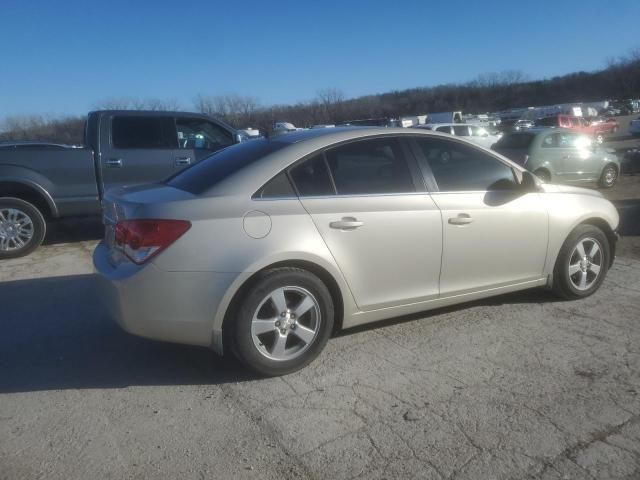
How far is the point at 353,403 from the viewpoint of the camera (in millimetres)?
3271

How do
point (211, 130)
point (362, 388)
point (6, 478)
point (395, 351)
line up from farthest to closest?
point (211, 130)
point (395, 351)
point (362, 388)
point (6, 478)

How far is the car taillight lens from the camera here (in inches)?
130

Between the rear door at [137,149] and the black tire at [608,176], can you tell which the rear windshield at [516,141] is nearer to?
the black tire at [608,176]

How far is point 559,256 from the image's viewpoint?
4812 mm

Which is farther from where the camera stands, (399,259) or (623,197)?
(623,197)

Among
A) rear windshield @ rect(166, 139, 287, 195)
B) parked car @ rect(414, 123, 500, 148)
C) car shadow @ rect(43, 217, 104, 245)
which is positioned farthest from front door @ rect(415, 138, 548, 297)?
parked car @ rect(414, 123, 500, 148)

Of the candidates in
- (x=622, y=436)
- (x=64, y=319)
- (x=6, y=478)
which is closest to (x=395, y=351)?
(x=622, y=436)

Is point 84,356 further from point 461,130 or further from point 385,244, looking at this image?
point 461,130

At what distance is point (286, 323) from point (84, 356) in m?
1.56

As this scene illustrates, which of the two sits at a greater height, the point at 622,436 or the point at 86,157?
the point at 86,157

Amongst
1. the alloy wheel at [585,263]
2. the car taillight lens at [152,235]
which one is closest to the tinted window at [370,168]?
the car taillight lens at [152,235]

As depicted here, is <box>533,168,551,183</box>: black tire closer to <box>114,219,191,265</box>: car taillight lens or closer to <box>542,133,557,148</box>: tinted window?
<box>542,133,557,148</box>: tinted window

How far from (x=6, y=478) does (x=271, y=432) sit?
1.26 metres

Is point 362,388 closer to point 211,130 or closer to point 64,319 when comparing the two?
point 64,319
